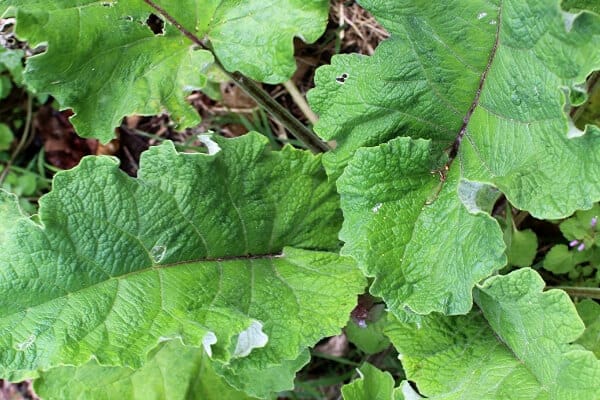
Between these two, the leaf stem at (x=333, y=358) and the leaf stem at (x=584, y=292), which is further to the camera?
the leaf stem at (x=333, y=358)

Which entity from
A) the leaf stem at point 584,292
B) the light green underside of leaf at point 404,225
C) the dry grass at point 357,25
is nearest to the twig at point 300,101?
the dry grass at point 357,25

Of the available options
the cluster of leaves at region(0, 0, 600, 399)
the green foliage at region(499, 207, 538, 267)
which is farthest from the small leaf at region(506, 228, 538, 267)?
the cluster of leaves at region(0, 0, 600, 399)

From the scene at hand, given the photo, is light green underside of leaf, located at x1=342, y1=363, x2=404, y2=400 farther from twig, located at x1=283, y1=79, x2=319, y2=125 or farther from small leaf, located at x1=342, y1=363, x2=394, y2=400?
twig, located at x1=283, y1=79, x2=319, y2=125

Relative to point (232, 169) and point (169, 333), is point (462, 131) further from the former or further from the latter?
point (169, 333)

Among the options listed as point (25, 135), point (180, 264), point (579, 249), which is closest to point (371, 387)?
point (180, 264)

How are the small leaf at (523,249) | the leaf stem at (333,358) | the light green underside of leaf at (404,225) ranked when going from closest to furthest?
the light green underside of leaf at (404,225) → the small leaf at (523,249) → the leaf stem at (333,358)

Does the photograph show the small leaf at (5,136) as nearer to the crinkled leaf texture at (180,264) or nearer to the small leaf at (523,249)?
the crinkled leaf texture at (180,264)

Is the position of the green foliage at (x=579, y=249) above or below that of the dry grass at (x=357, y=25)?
below
